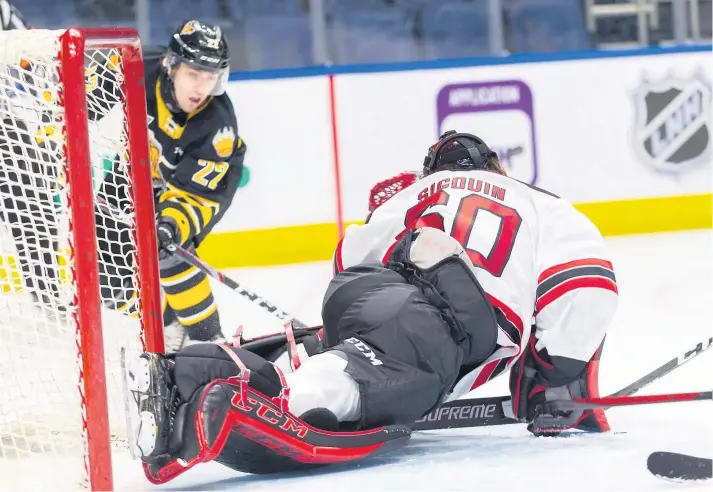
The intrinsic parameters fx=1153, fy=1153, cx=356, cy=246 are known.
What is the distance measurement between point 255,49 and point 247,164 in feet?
3.46

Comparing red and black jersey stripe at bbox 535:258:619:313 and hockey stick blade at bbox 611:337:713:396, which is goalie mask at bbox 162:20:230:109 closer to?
red and black jersey stripe at bbox 535:258:619:313

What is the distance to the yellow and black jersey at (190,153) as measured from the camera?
10.7 ft

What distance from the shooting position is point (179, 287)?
329 centimetres

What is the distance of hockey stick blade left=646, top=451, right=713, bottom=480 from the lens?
1.77m

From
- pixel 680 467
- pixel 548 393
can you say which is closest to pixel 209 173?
pixel 548 393

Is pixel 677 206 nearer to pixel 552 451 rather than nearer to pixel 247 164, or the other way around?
pixel 247 164

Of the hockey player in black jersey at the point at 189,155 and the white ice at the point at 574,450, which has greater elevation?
the hockey player in black jersey at the point at 189,155

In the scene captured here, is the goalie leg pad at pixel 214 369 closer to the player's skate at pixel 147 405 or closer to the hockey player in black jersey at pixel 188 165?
the player's skate at pixel 147 405

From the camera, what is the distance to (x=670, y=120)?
16.5 ft

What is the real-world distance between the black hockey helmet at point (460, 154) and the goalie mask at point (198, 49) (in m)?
1.02

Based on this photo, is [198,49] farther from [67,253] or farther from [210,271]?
[67,253]

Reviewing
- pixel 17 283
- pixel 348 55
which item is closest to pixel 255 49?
pixel 348 55

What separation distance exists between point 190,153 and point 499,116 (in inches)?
76.0

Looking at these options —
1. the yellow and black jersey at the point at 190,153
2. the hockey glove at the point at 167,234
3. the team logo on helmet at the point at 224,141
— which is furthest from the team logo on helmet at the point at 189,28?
the hockey glove at the point at 167,234
